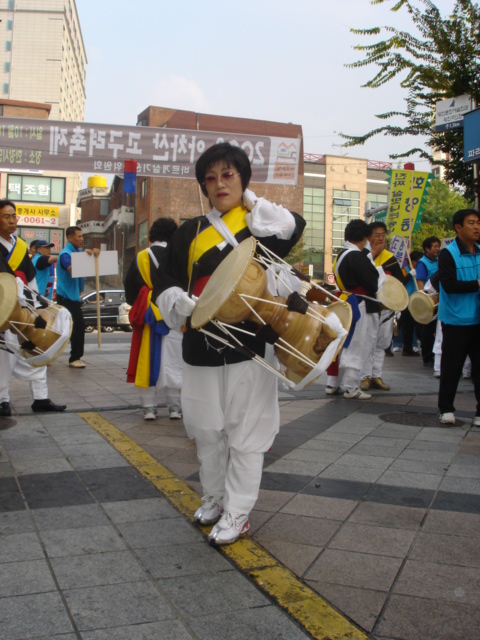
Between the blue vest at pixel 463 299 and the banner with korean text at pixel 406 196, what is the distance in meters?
8.12

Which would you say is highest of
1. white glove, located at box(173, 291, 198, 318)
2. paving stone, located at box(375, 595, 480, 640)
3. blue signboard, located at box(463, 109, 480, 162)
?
blue signboard, located at box(463, 109, 480, 162)

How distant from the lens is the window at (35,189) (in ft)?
152

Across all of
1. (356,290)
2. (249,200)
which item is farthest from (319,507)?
(356,290)

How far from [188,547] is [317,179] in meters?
59.0

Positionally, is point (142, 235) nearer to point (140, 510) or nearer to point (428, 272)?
point (428, 272)

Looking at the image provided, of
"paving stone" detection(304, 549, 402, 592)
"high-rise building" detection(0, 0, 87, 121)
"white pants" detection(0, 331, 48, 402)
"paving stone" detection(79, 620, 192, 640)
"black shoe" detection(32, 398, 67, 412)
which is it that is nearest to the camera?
"paving stone" detection(79, 620, 192, 640)

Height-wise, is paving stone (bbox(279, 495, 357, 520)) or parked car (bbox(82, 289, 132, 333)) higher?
parked car (bbox(82, 289, 132, 333))

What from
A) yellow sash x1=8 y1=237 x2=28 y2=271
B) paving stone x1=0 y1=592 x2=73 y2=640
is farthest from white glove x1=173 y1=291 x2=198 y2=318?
yellow sash x1=8 y1=237 x2=28 y2=271

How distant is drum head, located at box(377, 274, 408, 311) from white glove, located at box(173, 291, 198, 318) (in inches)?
178

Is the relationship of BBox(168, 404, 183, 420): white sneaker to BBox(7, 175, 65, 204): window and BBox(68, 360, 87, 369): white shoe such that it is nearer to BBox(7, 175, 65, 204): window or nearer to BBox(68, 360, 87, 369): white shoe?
BBox(68, 360, 87, 369): white shoe

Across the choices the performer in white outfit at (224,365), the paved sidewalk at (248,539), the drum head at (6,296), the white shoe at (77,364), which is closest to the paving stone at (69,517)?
the paved sidewalk at (248,539)

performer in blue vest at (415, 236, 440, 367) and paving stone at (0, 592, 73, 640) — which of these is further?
performer in blue vest at (415, 236, 440, 367)

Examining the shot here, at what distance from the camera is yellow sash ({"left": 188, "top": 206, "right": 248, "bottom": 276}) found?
129 inches

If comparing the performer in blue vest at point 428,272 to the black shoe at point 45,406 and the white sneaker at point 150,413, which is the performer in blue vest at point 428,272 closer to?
the white sneaker at point 150,413
